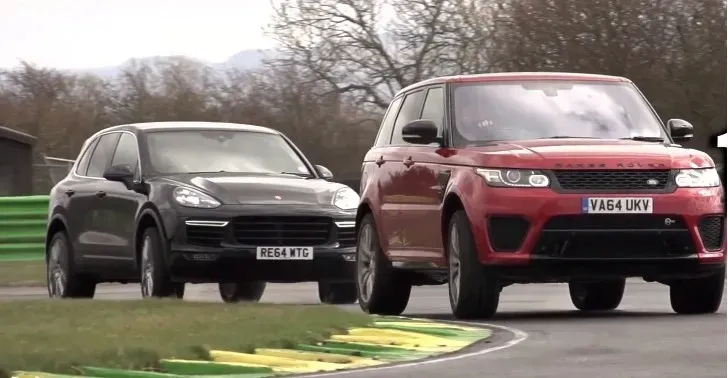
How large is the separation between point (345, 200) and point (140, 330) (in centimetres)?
533

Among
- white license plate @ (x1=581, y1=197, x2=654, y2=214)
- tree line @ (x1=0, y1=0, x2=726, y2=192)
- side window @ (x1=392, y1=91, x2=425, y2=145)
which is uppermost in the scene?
side window @ (x1=392, y1=91, x2=425, y2=145)

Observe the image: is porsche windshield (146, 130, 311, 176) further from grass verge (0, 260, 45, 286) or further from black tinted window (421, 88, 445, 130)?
grass verge (0, 260, 45, 286)

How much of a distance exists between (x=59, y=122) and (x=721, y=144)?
65083 mm

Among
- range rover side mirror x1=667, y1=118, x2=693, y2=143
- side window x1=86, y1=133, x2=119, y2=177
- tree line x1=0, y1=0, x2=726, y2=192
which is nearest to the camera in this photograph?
range rover side mirror x1=667, y1=118, x2=693, y2=143

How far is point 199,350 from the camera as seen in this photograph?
9.62m

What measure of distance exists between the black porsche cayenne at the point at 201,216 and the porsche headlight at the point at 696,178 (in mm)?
3713

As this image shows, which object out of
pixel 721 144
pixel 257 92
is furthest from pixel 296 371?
pixel 257 92

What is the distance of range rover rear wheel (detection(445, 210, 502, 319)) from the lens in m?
12.6

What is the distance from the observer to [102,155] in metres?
17.6

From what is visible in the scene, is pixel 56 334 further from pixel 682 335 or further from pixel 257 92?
pixel 257 92

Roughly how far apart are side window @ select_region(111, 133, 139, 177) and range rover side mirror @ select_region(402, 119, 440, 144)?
362cm

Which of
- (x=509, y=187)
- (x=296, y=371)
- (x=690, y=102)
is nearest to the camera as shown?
(x=296, y=371)

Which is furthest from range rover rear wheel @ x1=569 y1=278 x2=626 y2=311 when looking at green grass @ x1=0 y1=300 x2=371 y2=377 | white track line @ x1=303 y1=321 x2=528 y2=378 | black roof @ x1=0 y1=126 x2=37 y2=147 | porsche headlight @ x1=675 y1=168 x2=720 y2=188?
black roof @ x1=0 y1=126 x2=37 y2=147

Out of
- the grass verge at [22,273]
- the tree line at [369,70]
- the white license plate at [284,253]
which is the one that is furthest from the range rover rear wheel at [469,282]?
the tree line at [369,70]
